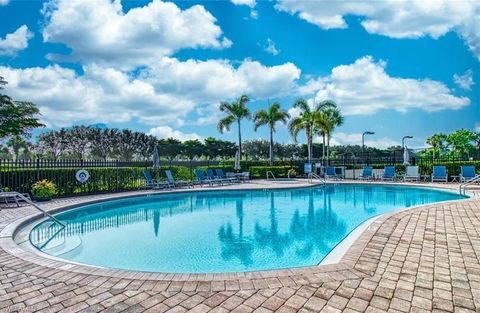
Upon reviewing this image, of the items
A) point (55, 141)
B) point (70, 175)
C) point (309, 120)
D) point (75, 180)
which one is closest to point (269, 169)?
point (309, 120)

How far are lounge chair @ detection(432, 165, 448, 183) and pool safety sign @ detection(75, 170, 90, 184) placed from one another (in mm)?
17316

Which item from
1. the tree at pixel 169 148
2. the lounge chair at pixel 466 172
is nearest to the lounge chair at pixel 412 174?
the lounge chair at pixel 466 172

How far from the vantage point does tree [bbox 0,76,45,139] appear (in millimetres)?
21609

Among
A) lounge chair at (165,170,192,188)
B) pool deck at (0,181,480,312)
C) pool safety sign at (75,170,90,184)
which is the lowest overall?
pool deck at (0,181,480,312)

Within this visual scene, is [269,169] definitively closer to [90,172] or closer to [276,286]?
[90,172]

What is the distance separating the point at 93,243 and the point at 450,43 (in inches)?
808

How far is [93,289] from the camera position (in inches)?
127

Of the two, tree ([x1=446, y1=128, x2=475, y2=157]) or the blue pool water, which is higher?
tree ([x1=446, y1=128, x2=475, y2=157])

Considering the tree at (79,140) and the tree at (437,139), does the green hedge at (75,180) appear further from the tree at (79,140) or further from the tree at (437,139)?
the tree at (79,140)

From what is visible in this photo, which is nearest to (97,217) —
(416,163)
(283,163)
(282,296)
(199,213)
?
(199,213)

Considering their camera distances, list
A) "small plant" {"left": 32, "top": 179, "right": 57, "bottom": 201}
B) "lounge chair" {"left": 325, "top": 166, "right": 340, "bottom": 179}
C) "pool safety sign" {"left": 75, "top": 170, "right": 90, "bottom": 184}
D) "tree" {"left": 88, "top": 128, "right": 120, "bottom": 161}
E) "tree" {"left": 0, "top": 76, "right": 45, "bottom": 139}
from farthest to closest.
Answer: "tree" {"left": 88, "top": 128, "right": 120, "bottom": 161}, "tree" {"left": 0, "top": 76, "right": 45, "bottom": 139}, "lounge chair" {"left": 325, "top": 166, "right": 340, "bottom": 179}, "pool safety sign" {"left": 75, "top": 170, "right": 90, "bottom": 184}, "small plant" {"left": 32, "top": 179, "right": 57, "bottom": 201}

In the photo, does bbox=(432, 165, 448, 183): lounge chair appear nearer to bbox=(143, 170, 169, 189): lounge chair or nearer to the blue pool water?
the blue pool water

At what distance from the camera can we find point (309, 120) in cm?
2459

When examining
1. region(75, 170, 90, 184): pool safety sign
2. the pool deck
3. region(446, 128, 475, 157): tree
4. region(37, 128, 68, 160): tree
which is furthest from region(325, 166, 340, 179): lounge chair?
region(37, 128, 68, 160): tree
